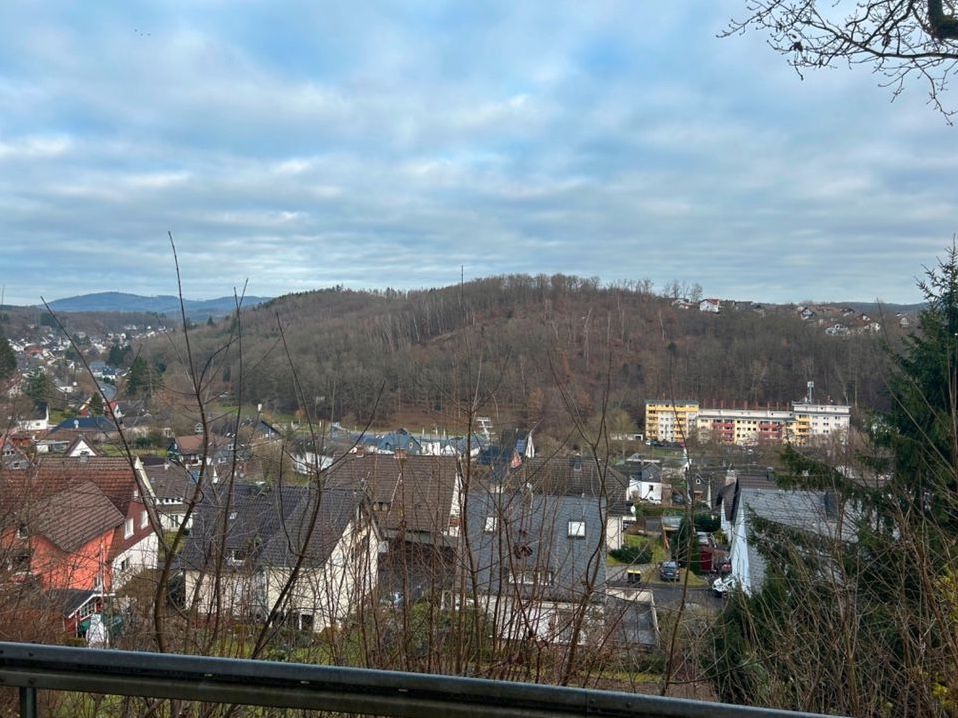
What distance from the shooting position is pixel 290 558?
2615 millimetres

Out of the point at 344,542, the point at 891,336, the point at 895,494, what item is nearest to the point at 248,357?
the point at 344,542

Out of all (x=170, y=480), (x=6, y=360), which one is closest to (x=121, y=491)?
(x=6, y=360)

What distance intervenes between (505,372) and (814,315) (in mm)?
8115

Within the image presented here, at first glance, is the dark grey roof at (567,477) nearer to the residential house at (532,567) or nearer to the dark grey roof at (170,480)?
the residential house at (532,567)

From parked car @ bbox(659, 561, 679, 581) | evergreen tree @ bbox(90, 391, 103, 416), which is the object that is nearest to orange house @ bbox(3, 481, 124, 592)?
evergreen tree @ bbox(90, 391, 103, 416)

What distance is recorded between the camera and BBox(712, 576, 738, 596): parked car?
3801 millimetres

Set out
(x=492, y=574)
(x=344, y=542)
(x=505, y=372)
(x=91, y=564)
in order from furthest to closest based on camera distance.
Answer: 1. (x=91, y=564)
2. (x=505, y=372)
3. (x=344, y=542)
4. (x=492, y=574)

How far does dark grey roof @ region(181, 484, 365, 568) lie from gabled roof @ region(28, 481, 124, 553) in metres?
1.75

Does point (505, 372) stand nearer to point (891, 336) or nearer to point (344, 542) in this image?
point (344, 542)

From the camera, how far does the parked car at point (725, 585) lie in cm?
380

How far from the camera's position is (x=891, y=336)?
14.1 feet

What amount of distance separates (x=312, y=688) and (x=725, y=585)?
10.8 feet

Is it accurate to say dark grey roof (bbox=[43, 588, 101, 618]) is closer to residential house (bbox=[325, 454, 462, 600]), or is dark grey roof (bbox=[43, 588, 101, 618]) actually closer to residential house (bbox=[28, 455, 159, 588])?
residential house (bbox=[28, 455, 159, 588])

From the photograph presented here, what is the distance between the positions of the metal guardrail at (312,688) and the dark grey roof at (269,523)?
0.98 metres
